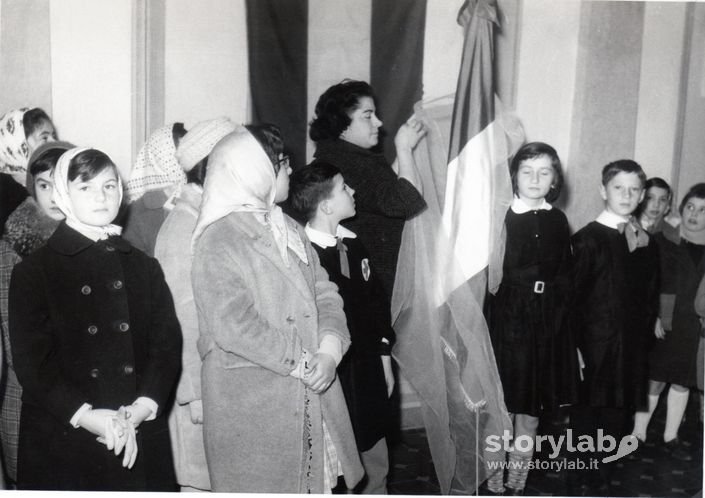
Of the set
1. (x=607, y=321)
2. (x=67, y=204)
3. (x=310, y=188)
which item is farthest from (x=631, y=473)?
(x=67, y=204)

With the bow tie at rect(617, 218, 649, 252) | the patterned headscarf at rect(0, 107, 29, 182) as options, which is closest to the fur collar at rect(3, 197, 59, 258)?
the patterned headscarf at rect(0, 107, 29, 182)

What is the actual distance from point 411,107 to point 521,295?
2.78 ft

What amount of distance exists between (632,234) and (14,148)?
6.34 ft

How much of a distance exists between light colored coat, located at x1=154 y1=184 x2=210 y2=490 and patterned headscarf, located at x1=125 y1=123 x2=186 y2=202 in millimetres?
217

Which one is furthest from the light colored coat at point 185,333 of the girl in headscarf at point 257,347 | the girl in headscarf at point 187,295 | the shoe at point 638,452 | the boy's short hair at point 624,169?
the shoe at point 638,452

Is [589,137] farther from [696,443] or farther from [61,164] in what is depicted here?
[61,164]

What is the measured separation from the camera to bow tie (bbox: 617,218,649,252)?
2307 millimetres

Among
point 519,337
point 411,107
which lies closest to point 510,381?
point 519,337

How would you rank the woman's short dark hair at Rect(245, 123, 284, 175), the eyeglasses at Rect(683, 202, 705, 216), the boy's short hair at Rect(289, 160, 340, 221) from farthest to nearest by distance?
the eyeglasses at Rect(683, 202, 705, 216) < the boy's short hair at Rect(289, 160, 340, 221) < the woman's short dark hair at Rect(245, 123, 284, 175)

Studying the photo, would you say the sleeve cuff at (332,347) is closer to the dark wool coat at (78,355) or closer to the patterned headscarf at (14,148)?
the dark wool coat at (78,355)

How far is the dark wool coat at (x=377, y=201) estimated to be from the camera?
2195 mm

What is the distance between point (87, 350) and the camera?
61.3 inches

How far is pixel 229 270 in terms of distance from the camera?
161 centimetres

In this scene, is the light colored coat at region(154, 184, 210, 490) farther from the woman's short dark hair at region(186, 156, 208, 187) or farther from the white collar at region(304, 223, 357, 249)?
the white collar at region(304, 223, 357, 249)
